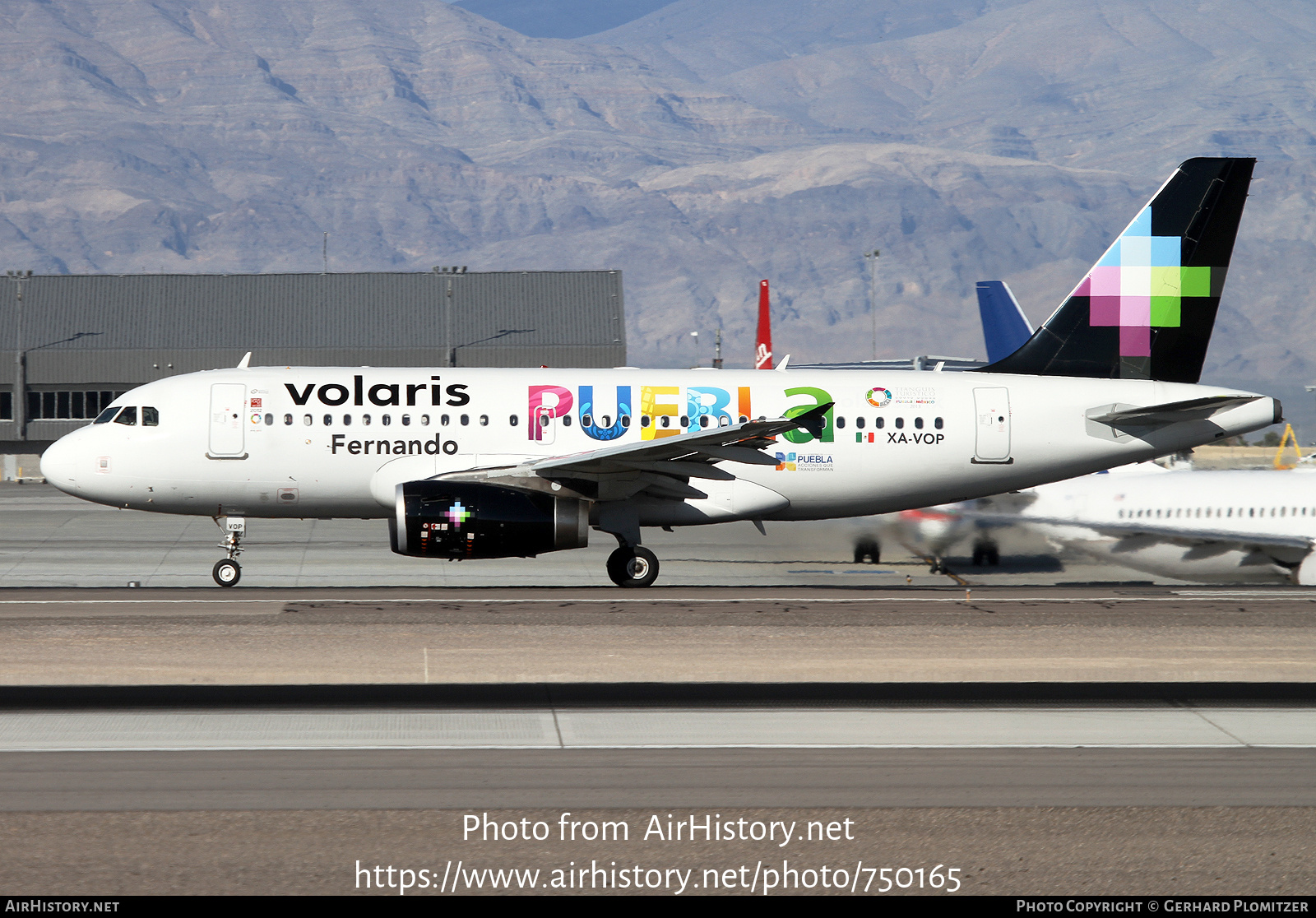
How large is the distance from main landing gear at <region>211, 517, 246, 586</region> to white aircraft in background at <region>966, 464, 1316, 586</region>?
15.0 meters

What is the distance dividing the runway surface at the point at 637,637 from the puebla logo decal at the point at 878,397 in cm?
447

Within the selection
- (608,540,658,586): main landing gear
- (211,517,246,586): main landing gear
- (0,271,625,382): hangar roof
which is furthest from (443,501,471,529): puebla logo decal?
(0,271,625,382): hangar roof

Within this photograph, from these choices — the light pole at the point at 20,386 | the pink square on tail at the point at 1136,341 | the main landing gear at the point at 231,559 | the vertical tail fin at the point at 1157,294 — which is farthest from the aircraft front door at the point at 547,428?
the light pole at the point at 20,386

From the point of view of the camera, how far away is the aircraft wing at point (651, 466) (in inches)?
928

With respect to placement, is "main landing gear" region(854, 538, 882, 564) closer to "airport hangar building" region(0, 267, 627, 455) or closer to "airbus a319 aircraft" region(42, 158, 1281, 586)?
"airbus a319 aircraft" region(42, 158, 1281, 586)

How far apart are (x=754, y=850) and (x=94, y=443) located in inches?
743

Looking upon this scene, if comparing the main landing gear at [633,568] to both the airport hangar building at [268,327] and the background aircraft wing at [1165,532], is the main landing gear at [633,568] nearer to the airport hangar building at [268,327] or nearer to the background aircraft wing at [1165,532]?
the background aircraft wing at [1165,532]

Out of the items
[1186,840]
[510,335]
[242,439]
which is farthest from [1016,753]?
[510,335]

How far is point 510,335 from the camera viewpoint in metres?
83.9

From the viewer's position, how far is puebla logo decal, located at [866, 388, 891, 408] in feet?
88.4

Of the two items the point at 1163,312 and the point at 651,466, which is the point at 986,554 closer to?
the point at 1163,312
